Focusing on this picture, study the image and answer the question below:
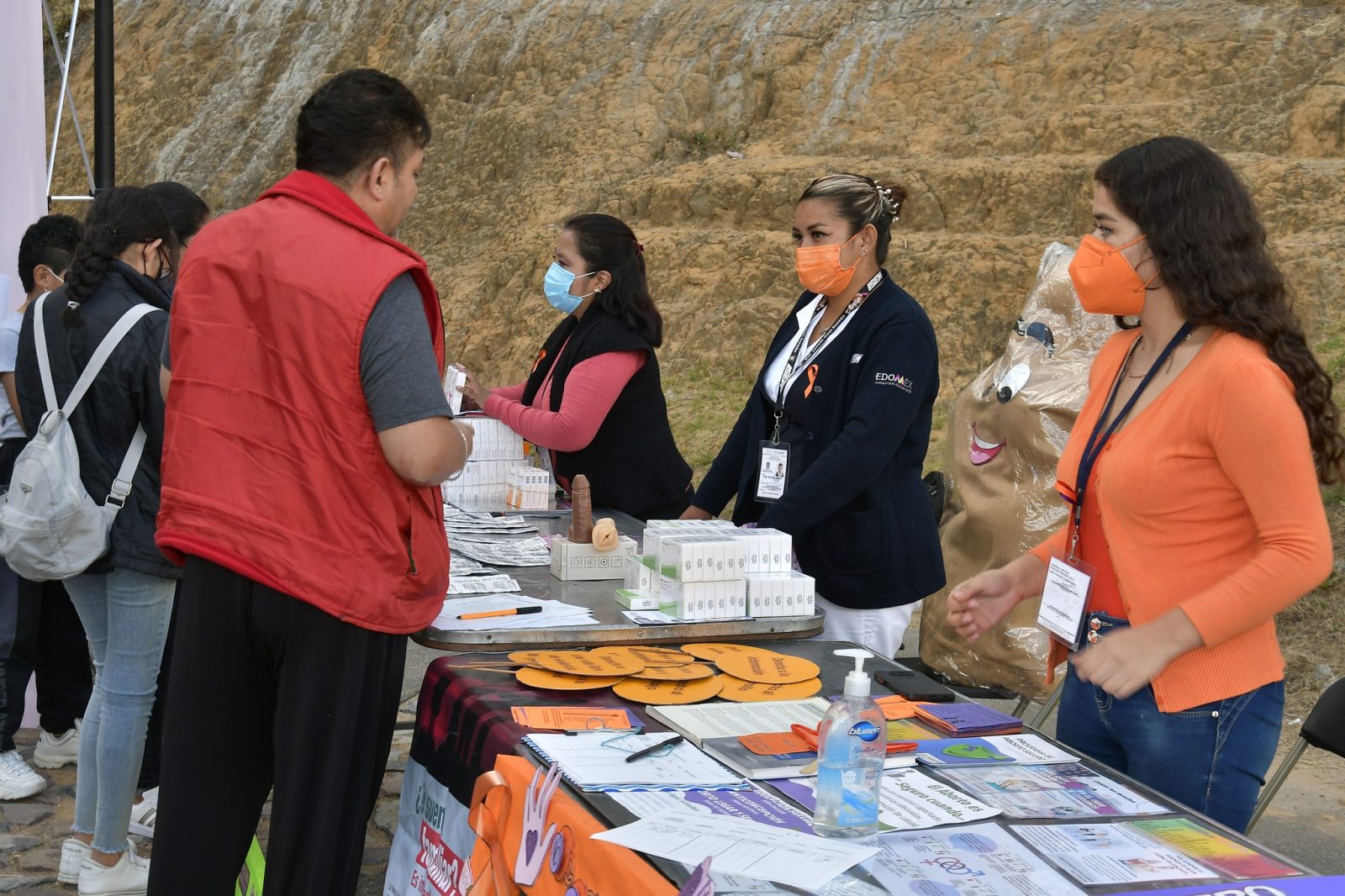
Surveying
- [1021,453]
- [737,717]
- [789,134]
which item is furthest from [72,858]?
[789,134]

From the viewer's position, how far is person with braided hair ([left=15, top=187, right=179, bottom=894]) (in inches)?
136

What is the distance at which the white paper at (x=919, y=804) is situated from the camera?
195cm

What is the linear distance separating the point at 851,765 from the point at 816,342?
5.98 ft

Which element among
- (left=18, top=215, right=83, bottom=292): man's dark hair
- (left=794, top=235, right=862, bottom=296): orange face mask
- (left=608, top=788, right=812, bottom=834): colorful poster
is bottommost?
(left=608, top=788, right=812, bottom=834): colorful poster

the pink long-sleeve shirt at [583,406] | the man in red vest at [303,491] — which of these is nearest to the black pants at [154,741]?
the pink long-sleeve shirt at [583,406]

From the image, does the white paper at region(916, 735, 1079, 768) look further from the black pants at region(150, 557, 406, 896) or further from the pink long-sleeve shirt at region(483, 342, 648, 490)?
the pink long-sleeve shirt at region(483, 342, 648, 490)

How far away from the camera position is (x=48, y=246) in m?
4.56

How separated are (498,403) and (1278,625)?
432 centimetres

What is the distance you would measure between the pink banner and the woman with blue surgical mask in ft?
8.03

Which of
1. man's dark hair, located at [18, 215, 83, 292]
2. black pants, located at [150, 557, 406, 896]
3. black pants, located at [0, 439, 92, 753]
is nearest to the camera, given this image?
black pants, located at [150, 557, 406, 896]

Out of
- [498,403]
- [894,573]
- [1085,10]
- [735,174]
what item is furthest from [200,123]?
[894,573]

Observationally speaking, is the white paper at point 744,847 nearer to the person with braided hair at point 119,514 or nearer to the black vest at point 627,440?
the person with braided hair at point 119,514

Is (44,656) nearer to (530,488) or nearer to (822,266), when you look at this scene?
(530,488)

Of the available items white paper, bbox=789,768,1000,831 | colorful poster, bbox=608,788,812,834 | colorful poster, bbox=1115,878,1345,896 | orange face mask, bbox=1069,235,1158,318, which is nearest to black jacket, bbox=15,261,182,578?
colorful poster, bbox=608,788,812,834
